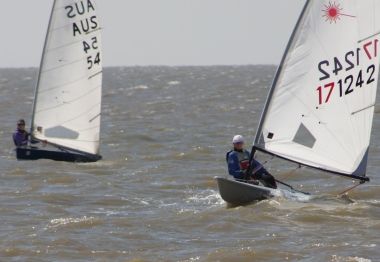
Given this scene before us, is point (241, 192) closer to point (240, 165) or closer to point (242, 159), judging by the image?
point (240, 165)

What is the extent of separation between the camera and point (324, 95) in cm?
1045

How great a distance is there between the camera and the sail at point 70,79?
15.9 metres

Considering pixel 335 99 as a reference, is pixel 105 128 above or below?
below

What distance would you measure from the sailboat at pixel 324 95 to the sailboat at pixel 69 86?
20.2ft

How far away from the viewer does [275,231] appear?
9.45 metres

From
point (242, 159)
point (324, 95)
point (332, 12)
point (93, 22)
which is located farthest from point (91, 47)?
point (332, 12)

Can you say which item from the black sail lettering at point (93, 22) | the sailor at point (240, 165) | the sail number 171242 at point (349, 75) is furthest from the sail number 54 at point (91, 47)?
the sail number 171242 at point (349, 75)

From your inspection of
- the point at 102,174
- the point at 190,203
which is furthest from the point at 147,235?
the point at 102,174

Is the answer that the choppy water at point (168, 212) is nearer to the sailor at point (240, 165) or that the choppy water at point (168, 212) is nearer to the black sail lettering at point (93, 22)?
the sailor at point (240, 165)

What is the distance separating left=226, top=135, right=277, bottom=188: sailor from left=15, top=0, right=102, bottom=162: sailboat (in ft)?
18.1

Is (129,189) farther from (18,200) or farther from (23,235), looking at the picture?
(23,235)

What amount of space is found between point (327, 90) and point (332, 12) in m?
1.02

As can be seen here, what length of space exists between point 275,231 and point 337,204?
1.74 metres

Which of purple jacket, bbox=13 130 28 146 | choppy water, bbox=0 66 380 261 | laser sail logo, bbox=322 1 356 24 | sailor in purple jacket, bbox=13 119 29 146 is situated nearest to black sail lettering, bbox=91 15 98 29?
sailor in purple jacket, bbox=13 119 29 146
